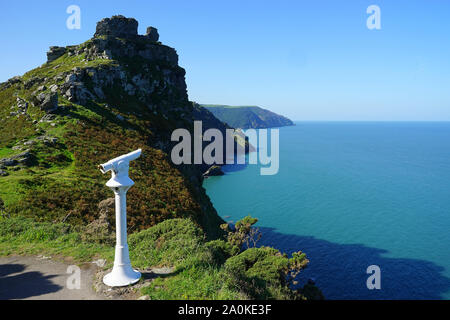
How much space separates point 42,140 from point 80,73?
1647 cm

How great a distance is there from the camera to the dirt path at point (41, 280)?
829 cm

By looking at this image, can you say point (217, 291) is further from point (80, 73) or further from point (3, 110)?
point (3, 110)

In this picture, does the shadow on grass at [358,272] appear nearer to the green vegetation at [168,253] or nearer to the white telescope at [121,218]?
the green vegetation at [168,253]

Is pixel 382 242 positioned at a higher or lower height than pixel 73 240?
lower

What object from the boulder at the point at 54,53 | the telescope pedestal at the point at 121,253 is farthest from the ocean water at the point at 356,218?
the boulder at the point at 54,53

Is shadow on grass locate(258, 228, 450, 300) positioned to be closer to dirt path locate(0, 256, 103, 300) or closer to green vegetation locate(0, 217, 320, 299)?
green vegetation locate(0, 217, 320, 299)

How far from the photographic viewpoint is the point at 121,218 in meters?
8.32

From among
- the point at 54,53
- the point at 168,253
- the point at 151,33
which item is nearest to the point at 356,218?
the point at 168,253

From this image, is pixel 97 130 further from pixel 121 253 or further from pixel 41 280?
pixel 121 253

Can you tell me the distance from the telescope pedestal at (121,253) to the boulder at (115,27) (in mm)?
59464

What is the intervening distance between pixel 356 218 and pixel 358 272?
2410cm

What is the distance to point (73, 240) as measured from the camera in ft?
41.3

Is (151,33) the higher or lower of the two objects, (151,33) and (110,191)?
the higher
